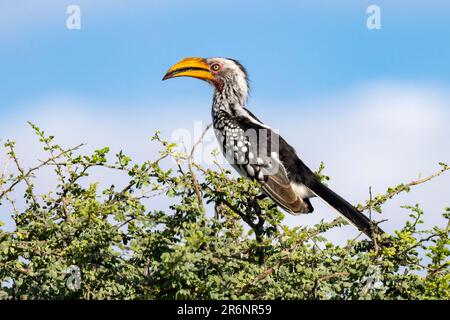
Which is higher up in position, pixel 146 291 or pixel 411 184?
pixel 411 184

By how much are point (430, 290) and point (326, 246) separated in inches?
29.5

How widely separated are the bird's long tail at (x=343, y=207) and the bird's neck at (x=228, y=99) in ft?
5.19

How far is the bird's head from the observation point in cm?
899

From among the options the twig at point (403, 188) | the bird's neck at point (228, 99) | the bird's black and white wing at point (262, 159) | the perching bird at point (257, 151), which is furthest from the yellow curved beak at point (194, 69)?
the twig at point (403, 188)

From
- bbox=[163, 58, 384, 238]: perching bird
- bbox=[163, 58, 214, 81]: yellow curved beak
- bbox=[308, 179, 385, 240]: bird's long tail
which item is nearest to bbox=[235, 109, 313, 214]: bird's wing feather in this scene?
bbox=[163, 58, 384, 238]: perching bird

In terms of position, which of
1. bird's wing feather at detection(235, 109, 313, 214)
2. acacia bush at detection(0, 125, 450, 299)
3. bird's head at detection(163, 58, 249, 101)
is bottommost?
acacia bush at detection(0, 125, 450, 299)

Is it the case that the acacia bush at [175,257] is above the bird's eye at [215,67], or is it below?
below

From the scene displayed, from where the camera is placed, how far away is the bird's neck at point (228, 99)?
871 centimetres

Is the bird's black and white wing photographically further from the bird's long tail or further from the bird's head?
the bird's head

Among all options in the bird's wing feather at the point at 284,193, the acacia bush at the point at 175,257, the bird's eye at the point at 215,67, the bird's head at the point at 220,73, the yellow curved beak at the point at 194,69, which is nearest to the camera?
the acacia bush at the point at 175,257

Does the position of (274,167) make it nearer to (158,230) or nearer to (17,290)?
(158,230)

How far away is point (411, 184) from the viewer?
5992 mm

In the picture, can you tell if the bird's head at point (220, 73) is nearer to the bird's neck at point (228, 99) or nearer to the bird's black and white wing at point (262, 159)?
the bird's neck at point (228, 99)
